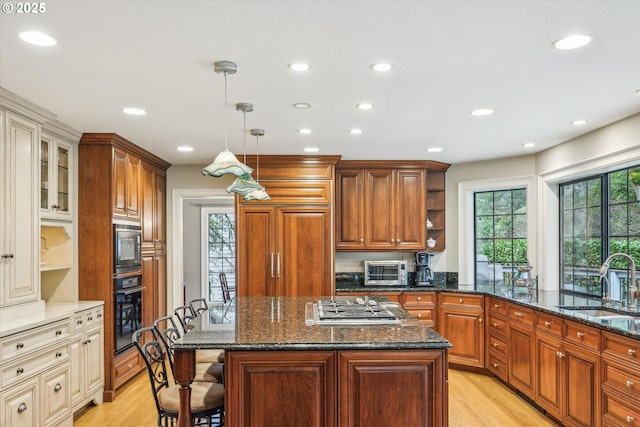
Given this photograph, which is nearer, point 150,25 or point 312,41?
point 150,25

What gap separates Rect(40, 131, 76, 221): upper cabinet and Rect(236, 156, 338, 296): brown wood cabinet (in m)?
1.81

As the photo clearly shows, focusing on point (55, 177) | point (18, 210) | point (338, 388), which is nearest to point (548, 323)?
point (338, 388)

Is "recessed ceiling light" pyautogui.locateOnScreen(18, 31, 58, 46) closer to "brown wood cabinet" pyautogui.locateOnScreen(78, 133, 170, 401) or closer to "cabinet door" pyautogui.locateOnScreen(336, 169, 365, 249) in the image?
"brown wood cabinet" pyautogui.locateOnScreen(78, 133, 170, 401)

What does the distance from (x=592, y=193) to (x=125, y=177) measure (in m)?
4.50

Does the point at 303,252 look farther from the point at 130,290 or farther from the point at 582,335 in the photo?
the point at 582,335

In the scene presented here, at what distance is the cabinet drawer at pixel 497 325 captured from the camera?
16.3ft

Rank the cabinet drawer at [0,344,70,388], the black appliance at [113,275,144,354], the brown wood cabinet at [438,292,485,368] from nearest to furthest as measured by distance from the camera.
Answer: the cabinet drawer at [0,344,70,388] < the black appliance at [113,275,144,354] < the brown wood cabinet at [438,292,485,368]

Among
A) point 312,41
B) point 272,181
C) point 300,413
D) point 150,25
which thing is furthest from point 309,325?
point 272,181

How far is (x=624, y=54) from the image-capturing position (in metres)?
2.59

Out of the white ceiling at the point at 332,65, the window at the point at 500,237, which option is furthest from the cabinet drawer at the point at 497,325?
the white ceiling at the point at 332,65

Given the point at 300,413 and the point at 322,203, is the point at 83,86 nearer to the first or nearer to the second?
the point at 300,413

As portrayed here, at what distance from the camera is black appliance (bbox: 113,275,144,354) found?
4.80 meters

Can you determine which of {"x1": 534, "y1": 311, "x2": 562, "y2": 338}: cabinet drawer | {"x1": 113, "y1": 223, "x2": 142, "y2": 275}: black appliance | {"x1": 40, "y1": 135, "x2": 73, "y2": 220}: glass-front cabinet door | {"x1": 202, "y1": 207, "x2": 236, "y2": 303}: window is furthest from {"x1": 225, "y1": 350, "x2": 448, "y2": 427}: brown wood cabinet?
{"x1": 202, "y1": 207, "x2": 236, "y2": 303}: window

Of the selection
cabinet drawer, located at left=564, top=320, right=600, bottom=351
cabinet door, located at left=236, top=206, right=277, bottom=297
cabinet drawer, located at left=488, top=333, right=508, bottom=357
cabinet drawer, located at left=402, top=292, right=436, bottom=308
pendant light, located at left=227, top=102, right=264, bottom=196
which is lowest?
cabinet drawer, located at left=488, top=333, right=508, bottom=357
